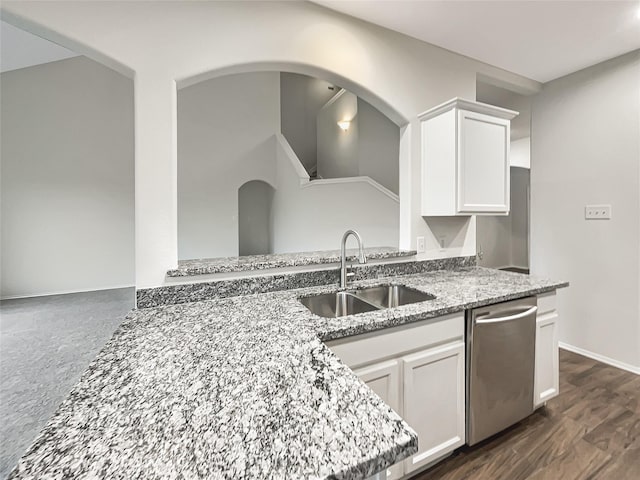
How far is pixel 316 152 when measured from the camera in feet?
25.2

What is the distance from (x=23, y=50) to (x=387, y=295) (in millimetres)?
5478

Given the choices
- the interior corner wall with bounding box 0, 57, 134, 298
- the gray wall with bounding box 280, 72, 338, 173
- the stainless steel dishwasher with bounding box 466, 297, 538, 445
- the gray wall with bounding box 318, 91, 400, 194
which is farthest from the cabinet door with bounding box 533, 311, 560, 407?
the gray wall with bounding box 280, 72, 338, 173

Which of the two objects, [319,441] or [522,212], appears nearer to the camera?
[319,441]

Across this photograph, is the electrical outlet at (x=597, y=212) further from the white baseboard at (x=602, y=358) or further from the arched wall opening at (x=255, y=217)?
the arched wall opening at (x=255, y=217)

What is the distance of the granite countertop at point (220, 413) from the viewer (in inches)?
20.6

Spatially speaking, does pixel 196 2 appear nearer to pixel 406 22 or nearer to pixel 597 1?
pixel 406 22

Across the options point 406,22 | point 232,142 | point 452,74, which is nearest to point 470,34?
point 452,74

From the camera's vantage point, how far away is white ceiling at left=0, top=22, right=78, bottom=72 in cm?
343

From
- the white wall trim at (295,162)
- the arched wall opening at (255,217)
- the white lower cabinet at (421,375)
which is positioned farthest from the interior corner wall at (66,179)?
the white lower cabinet at (421,375)

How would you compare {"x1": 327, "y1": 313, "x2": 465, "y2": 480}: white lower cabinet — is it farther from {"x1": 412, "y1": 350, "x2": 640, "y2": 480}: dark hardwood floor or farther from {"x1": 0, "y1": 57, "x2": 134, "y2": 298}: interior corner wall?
{"x1": 0, "y1": 57, "x2": 134, "y2": 298}: interior corner wall

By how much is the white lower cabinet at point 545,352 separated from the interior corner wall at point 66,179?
561cm

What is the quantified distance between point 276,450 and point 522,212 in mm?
7819

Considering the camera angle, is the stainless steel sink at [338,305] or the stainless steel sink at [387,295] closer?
the stainless steel sink at [338,305]

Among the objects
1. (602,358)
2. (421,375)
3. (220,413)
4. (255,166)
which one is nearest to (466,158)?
(421,375)
